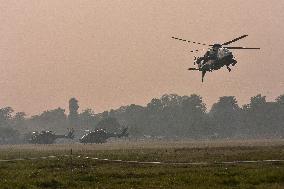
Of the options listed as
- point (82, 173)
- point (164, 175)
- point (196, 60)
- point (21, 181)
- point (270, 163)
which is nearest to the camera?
point (21, 181)

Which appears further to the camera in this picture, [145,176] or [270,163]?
[270,163]

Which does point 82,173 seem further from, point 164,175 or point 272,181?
point 272,181

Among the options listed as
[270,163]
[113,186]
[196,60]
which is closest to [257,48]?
[196,60]

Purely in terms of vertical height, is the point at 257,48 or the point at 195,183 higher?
the point at 257,48

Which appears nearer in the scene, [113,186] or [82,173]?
[113,186]

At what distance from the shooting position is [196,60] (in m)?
60.5

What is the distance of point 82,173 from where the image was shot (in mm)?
28344

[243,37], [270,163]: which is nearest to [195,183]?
[270,163]

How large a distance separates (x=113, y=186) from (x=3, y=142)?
18656 centimetres

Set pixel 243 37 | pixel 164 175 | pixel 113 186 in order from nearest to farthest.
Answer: pixel 113 186
pixel 164 175
pixel 243 37

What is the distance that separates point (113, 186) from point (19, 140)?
17828 centimetres

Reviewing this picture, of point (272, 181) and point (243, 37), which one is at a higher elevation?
point (243, 37)

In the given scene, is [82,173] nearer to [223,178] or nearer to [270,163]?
[223,178]

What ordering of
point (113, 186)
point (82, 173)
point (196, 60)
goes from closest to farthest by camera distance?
point (113, 186) → point (82, 173) → point (196, 60)
